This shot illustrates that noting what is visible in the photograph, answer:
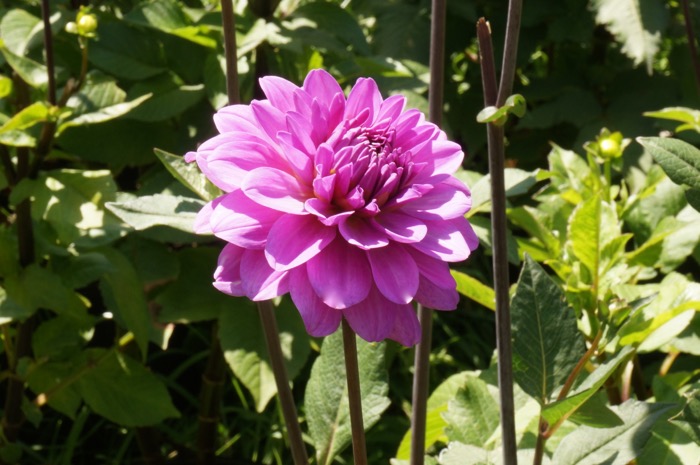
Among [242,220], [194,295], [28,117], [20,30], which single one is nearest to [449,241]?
[242,220]

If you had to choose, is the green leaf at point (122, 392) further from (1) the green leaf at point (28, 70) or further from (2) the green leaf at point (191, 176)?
(2) the green leaf at point (191, 176)

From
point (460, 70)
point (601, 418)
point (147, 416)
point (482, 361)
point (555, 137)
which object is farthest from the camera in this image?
point (460, 70)

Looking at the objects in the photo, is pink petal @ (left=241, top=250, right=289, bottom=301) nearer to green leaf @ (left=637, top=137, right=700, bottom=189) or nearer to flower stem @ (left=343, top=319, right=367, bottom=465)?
flower stem @ (left=343, top=319, right=367, bottom=465)

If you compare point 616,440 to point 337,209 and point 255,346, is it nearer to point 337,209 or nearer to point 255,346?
point 337,209

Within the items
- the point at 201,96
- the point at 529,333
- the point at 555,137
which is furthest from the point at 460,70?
the point at 529,333

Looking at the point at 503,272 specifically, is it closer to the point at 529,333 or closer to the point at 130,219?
the point at 529,333

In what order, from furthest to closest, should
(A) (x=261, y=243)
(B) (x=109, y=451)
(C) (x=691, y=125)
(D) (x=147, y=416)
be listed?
(B) (x=109, y=451) → (D) (x=147, y=416) → (C) (x=691, y=125) → (A) (x=261, y=243)

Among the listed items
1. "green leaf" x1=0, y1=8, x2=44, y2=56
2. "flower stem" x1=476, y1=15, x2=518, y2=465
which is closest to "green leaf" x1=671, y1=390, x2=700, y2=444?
"flower stem" x1=476, y1=15, x2=518, y2=465
